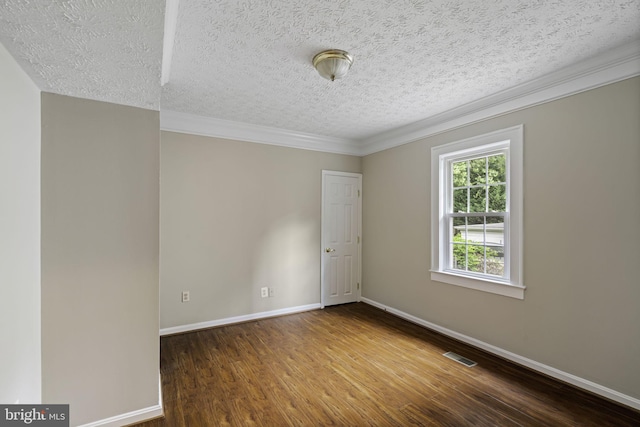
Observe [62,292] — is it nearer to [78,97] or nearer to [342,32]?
[78,97]

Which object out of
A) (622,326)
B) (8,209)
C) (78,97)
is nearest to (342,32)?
(78,97)

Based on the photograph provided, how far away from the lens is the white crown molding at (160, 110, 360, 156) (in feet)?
11.4

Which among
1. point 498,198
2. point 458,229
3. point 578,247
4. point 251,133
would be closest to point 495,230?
point 498,198

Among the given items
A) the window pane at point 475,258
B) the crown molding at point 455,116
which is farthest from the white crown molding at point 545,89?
the window pane at point 475,258

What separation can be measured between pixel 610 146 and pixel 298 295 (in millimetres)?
3667

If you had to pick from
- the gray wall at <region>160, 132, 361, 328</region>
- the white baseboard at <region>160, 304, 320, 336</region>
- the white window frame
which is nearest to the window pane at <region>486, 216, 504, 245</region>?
the white window frame

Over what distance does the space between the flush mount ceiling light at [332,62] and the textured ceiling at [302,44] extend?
2.2 inches

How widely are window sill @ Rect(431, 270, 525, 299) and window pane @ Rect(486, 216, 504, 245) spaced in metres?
0.42

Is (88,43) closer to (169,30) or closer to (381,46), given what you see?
(169,30)

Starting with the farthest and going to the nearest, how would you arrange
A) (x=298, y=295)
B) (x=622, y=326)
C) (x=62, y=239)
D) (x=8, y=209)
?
(x=298, y=295)
(x=622, y=326)
(x=62, y=239)
(x=8, y=209)

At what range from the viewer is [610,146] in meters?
2.23

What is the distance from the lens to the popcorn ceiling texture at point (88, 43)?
108 cm

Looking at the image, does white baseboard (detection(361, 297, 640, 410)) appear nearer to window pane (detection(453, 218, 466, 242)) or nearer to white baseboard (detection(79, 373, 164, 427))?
window pane (detection(453, 218, 466, 242))

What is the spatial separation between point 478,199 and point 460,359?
1656mm
